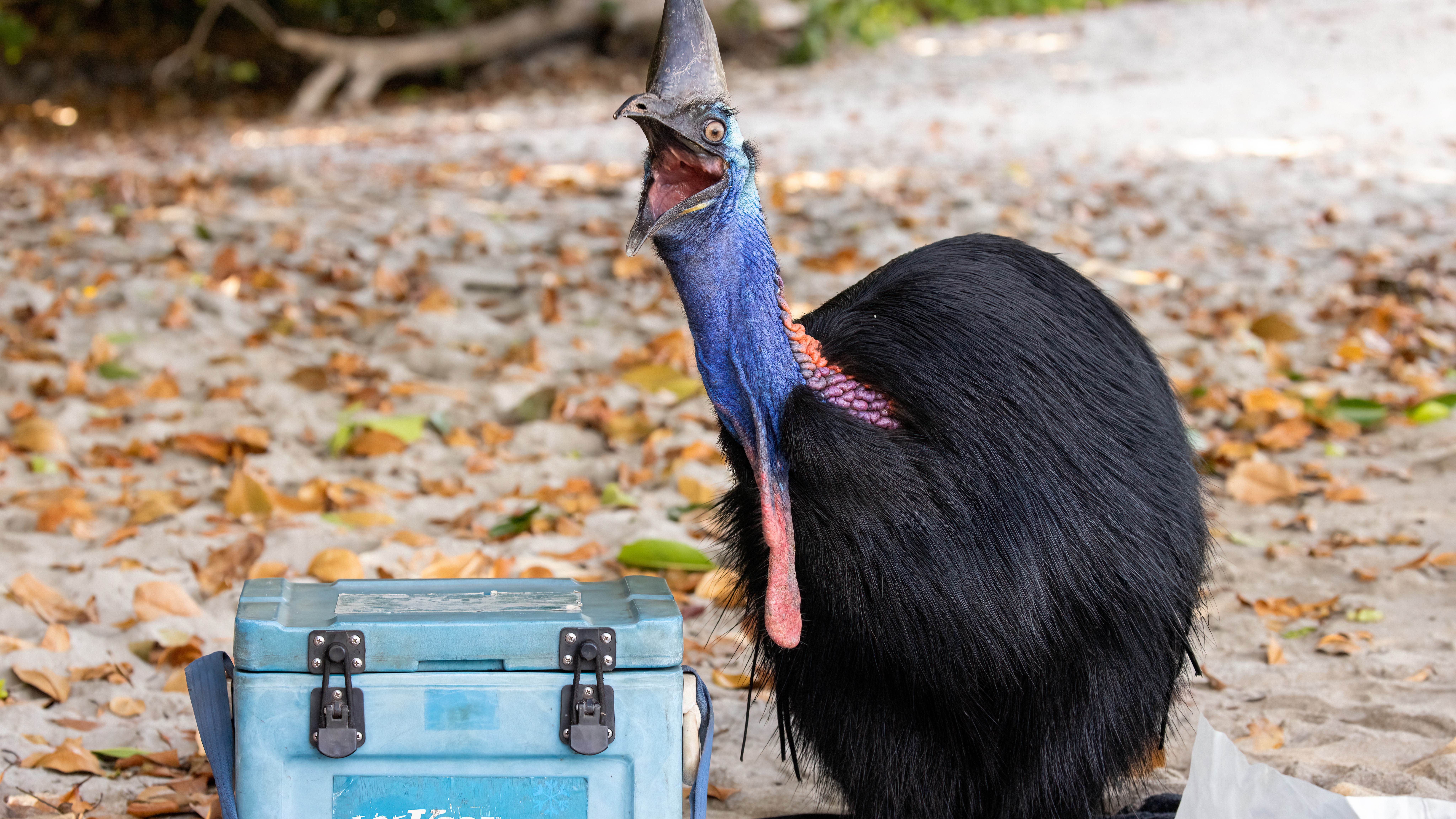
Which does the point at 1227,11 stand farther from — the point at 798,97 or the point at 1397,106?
the point at 798,97

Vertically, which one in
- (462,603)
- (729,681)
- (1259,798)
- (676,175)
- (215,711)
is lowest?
(729,681)

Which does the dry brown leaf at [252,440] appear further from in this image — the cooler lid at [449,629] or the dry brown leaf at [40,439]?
the cooler lid at [449,629]

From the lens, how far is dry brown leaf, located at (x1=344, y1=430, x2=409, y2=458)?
3.59m

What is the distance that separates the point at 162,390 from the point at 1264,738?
10.1ft

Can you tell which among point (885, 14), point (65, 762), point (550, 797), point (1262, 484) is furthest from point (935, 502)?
point (885, 14)

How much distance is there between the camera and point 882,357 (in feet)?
6.06

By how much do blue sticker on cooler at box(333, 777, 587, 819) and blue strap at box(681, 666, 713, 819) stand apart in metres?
0.15

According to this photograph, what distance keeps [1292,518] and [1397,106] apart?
6398 mm

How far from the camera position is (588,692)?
166 centimetres

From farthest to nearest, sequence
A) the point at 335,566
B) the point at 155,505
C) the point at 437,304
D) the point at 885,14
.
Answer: the point at 885,14
the point at 437,304
the point at 155,505
the point at 335,566

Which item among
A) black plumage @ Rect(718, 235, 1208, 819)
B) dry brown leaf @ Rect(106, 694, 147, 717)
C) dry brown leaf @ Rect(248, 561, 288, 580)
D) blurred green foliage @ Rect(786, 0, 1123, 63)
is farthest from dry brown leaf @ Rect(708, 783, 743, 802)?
blurred green foliage @ Rect(786, 0, 1123, 63)

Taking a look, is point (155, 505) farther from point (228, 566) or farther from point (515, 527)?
point (515, 527)

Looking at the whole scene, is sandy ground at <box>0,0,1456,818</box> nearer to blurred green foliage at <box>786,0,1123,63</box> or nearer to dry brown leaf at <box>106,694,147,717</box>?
dry brown leaf at <box>106,694,147,717</box>

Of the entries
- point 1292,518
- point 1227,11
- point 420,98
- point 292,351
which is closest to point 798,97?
point 420,98
